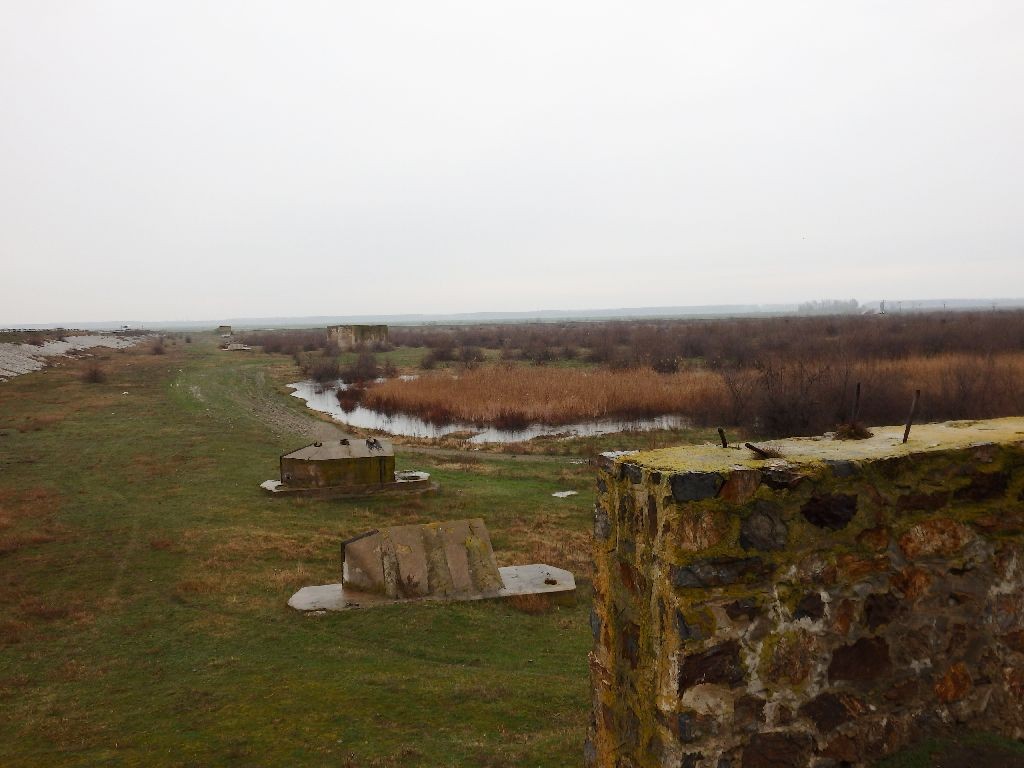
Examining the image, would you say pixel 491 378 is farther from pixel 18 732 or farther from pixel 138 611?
pixel 18 732

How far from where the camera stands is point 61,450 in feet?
65.2

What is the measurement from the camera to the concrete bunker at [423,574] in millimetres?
9484

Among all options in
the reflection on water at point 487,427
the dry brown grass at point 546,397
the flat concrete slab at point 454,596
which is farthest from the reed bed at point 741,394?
the flat concrete slab at point 454,596

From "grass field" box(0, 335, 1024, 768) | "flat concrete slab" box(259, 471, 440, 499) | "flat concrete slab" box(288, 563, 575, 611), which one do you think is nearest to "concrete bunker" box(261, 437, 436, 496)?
"flat concrete slab" box(259, 471, 440, 499)

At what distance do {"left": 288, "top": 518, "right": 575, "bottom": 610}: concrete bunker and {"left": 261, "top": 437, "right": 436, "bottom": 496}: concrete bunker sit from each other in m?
5.41

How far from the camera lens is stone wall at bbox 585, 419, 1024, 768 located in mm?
3158

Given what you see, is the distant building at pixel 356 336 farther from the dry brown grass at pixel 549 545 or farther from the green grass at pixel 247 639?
the dry brown grass at pixel 549 545

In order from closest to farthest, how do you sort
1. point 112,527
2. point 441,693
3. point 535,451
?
point 441,693 < point 112,527 < point 535,451

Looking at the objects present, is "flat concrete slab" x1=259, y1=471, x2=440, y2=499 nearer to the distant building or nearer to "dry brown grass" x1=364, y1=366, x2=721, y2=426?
"dry brown grass" x1=364, y1=366, x2=721, y2=426

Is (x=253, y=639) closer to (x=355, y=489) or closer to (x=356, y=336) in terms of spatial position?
(x=355, y=489)

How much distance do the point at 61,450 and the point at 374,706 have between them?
17.3 meters

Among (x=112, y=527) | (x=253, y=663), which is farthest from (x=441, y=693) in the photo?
(x=112, y=527)

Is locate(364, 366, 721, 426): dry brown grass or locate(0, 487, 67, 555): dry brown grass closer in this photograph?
locate(0, 487, 67, 555): dry brown grass

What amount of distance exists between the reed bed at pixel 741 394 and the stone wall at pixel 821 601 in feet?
47.3
